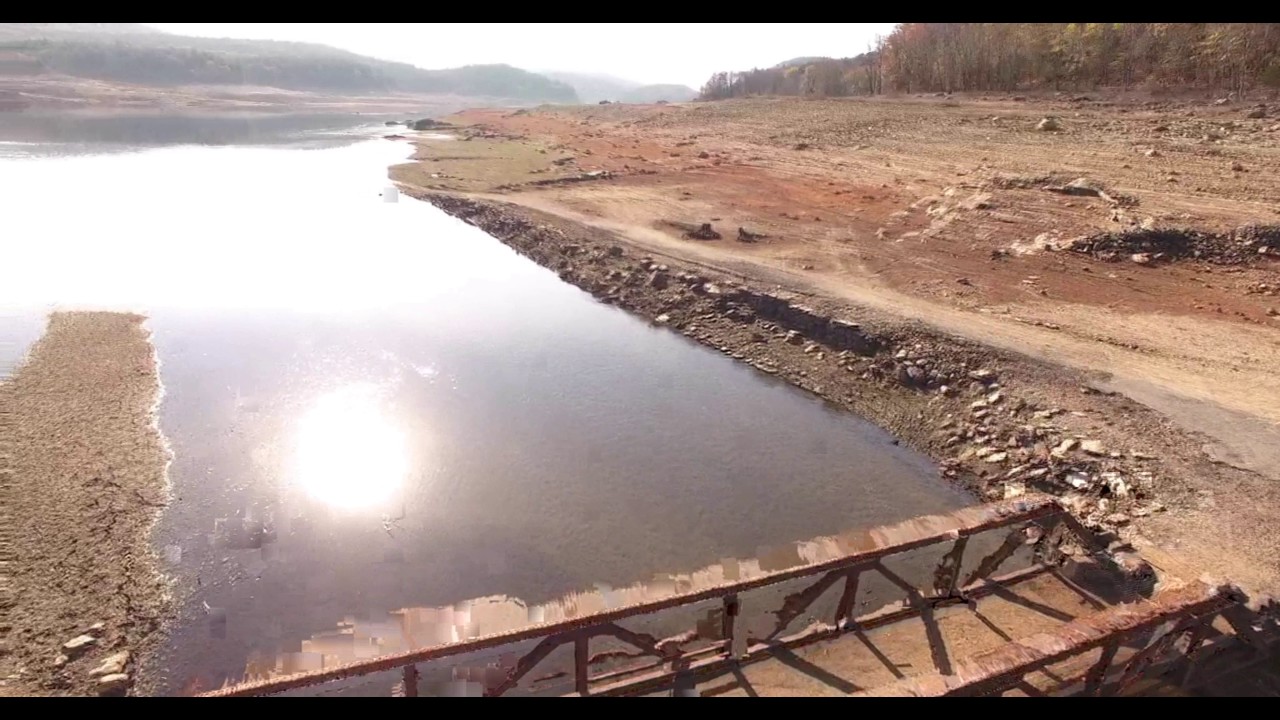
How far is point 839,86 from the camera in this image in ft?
192

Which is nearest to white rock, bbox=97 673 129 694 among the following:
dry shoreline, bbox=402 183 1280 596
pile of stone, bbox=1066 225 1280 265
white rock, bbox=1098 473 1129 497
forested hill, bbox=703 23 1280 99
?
dry shoreline, bbox=402 183 1280 596

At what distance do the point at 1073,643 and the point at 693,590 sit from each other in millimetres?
3225

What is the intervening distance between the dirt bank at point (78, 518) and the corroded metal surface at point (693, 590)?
9.04 feet

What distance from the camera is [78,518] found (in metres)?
9.39

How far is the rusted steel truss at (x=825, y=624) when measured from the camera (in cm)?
573

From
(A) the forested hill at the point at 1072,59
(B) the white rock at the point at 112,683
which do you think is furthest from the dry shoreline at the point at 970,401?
(A) the forested hill at the point at 1072,59

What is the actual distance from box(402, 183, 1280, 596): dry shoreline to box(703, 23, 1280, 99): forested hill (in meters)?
14.2

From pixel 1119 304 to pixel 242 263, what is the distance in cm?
2342

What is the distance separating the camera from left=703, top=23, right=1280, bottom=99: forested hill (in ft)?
96.1

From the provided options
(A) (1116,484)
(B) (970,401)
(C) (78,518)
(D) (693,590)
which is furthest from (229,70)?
(A) (1116,484)

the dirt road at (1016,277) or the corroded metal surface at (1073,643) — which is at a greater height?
the dirt road at (1016,277)

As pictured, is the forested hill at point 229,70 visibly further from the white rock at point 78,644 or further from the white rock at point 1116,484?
the white rock at point 1116,484

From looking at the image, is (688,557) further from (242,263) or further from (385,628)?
(242,263)
